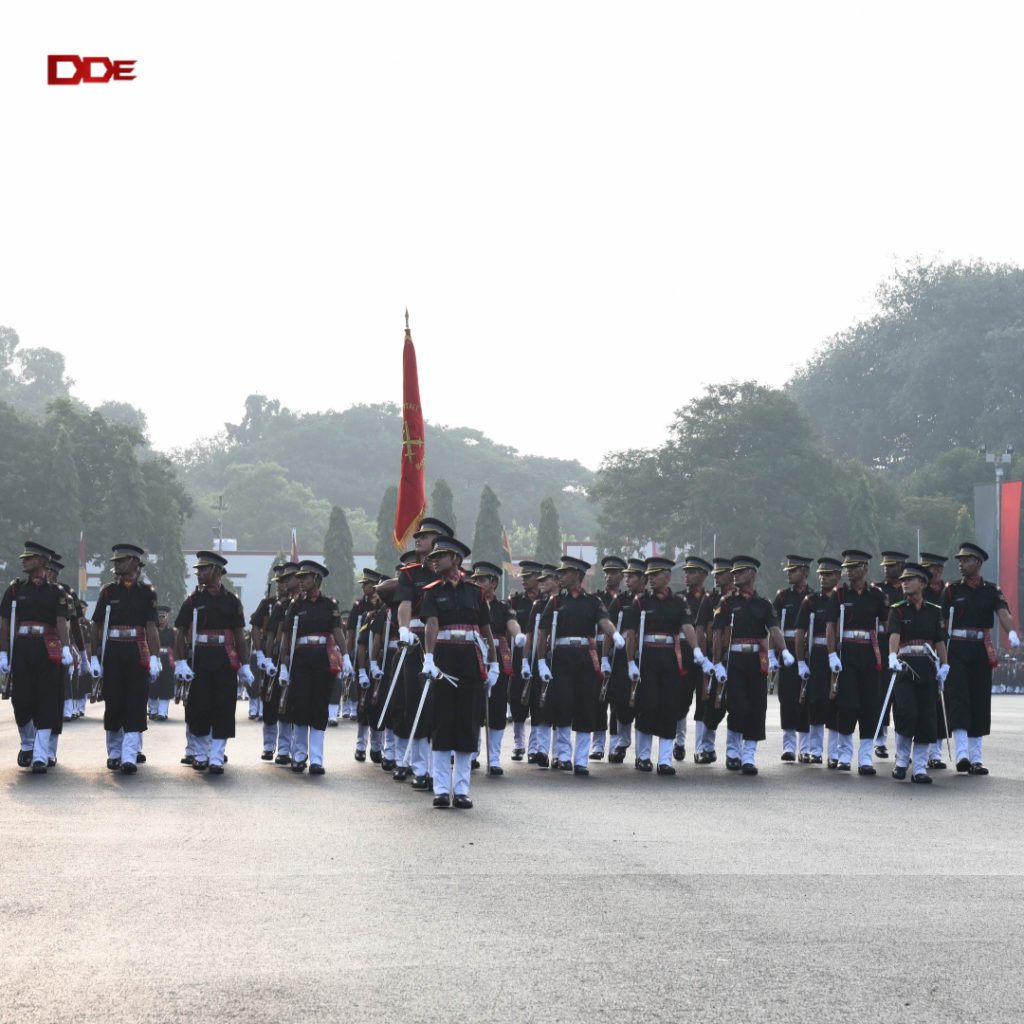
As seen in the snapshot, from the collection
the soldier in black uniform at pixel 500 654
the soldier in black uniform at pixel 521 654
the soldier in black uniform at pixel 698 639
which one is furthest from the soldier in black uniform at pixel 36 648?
the soldier in black uniform at pixel 698 639

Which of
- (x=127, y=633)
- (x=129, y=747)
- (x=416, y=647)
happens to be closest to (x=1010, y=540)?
(x=416, y=647)

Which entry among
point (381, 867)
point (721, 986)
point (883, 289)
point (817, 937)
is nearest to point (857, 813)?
point (381, 867)

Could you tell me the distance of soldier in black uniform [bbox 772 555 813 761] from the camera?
18875 mm

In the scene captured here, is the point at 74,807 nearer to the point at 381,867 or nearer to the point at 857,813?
the point at 381,867

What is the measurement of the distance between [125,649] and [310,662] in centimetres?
177

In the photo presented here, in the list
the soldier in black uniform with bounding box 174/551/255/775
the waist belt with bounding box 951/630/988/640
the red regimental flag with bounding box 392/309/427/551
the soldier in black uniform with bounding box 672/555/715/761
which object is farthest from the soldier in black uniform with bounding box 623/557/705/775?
the red regimental flag with bounding box 392/309/427/551

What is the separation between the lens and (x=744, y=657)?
17859 mm

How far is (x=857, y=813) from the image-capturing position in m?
13.6

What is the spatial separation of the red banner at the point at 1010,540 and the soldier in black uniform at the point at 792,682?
121ft

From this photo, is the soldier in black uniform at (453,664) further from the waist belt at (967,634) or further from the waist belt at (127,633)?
the waist belt at (967,634)

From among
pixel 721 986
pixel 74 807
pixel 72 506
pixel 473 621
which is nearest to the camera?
pixel 721 986

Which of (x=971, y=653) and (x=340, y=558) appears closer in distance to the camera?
(x=971, y=653)

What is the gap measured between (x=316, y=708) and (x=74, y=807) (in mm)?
4056

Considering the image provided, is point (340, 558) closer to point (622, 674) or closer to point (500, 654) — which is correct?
point (622, 674)
